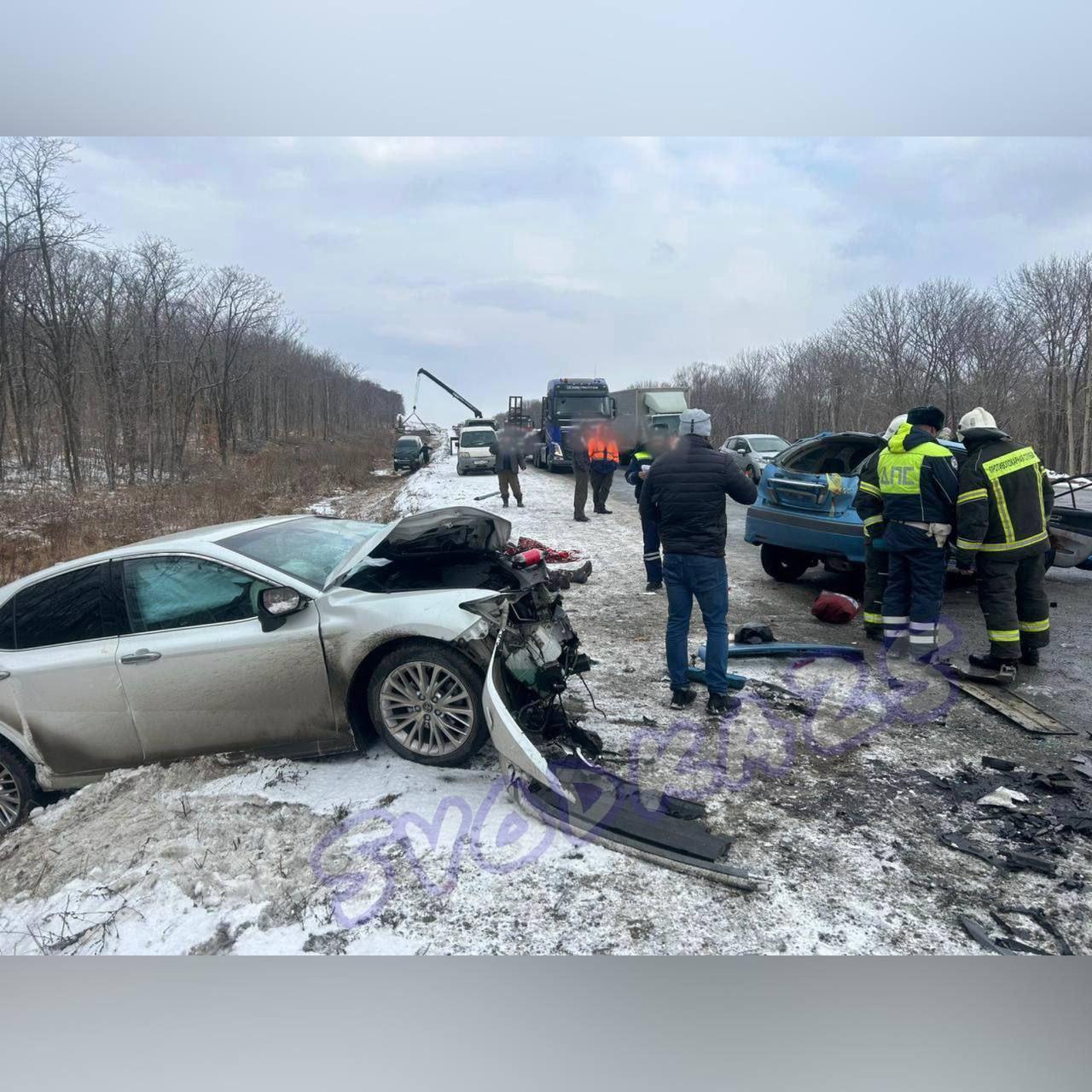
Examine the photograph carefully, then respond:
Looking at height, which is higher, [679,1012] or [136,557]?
[136,557]

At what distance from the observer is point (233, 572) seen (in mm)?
3727

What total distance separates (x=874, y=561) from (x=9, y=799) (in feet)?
19.6

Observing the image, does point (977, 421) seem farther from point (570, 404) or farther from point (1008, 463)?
point (570, 404)

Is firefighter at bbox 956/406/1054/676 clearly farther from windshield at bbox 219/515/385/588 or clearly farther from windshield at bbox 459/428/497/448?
windshield at bbox 459/428/497/448

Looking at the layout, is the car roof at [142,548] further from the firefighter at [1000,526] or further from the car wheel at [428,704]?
the firefighter at [1000,526]

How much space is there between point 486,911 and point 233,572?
2.13 metres

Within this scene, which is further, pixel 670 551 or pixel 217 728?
pixel 670 551

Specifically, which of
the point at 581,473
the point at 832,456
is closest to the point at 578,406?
the point at 581,473

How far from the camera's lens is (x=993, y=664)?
15.9ft

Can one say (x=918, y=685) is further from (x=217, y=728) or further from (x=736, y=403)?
(x=736, y=403)

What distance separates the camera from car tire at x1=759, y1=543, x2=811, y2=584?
781 centimetres

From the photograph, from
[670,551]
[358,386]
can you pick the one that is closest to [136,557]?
[670,551]

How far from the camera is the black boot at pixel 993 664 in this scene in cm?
477

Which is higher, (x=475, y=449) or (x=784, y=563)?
(x=475, y=449)
